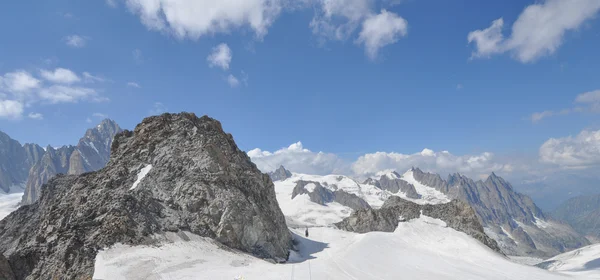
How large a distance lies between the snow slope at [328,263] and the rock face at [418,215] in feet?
44.8

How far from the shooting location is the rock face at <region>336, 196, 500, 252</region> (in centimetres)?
5809

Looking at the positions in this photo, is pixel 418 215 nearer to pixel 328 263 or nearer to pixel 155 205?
pixel 328 263

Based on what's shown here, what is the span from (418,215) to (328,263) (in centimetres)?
3828

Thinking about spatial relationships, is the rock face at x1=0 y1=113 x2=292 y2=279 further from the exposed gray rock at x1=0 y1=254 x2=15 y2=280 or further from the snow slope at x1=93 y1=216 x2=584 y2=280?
the snow slope at x1=93 y1=216 x2=584 y2=280

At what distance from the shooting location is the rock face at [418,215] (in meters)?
58.1

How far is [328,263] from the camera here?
32188mm

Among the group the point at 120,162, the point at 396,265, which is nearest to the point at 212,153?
the point at 120,162

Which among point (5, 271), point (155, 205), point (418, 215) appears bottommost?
point (5, 271)

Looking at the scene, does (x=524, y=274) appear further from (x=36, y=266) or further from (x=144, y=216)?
(x=36, y=266)

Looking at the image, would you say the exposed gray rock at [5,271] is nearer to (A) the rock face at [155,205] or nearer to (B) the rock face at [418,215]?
(A) the rock face at [155,205]

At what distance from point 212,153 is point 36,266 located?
1935cm

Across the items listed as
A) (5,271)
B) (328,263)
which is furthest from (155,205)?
(328,263)

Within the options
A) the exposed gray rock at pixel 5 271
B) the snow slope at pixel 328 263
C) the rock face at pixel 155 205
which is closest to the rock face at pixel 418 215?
the snow slope at pixel 328 263

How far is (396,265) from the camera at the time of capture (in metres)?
A: 33.3
